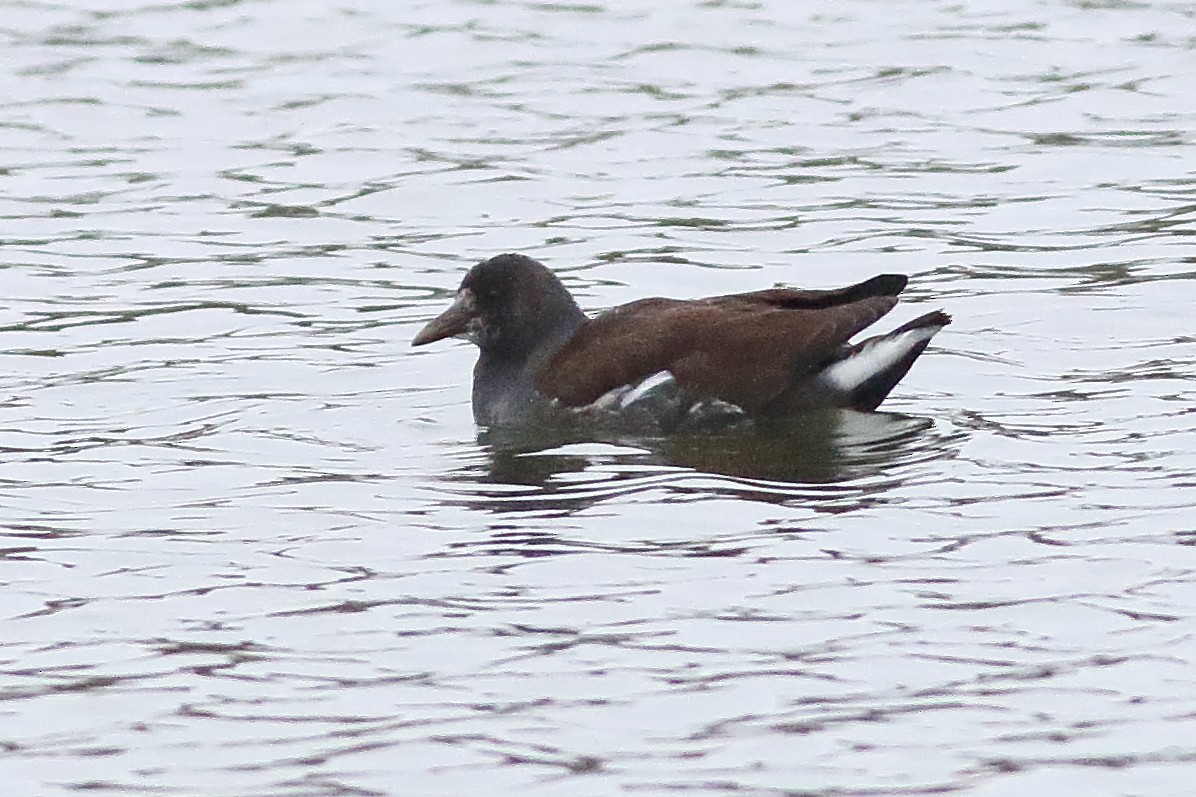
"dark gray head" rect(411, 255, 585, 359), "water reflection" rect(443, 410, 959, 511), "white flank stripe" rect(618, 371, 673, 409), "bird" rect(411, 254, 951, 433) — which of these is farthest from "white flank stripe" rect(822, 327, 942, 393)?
"dark gray head" rect(411, 255, 585, 359)

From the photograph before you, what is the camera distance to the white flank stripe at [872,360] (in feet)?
35.0

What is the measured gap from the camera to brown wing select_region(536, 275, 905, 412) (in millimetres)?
10633

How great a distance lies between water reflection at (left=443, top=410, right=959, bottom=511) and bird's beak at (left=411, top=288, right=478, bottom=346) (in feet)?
2.03

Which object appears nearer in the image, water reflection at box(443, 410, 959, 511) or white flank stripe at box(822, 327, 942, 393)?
water reflection at box(443, 410, 959, 511)

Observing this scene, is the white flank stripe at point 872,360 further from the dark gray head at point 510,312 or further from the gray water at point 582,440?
the dark gray head at point 510,312

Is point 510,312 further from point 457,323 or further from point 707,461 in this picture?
point 707,461

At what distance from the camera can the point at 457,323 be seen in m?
11.4

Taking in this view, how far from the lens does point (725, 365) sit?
10633 mm

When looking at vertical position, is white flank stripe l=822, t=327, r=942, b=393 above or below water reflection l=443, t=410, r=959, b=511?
above

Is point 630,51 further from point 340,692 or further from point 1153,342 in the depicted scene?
point 340,692

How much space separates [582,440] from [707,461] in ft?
2.31

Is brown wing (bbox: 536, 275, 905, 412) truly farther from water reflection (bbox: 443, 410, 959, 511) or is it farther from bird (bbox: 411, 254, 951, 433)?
water reflection (bbox: 443, 410, 959, 511)

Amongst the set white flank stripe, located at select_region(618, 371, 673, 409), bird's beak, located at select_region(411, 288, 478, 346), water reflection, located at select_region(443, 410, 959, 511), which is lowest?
water reflection, located at select_region(443, 410, 959, 511)

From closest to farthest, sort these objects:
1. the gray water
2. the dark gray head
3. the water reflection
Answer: the gray water < the water reflection < the dark gray head
